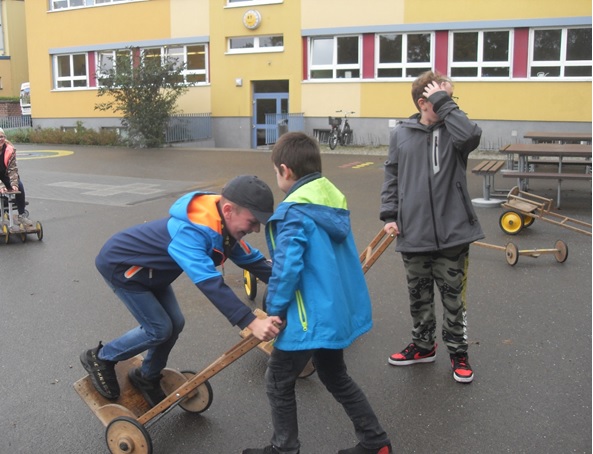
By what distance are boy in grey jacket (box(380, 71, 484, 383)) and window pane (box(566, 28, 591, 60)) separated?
20.4 metres

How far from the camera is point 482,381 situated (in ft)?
13.4

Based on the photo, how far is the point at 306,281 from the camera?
2.85 meters

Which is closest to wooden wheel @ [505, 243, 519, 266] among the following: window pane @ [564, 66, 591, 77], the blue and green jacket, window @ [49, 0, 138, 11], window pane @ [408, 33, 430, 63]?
the blue and green jacket

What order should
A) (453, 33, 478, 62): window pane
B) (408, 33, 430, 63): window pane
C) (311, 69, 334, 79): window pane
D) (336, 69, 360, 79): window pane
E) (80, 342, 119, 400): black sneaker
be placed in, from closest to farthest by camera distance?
(80, 342, 119, 400): black sneaker, (453, 33, 478, 62): window pane, (408, 33, 430, 63): window pane, (336, 69, 360, 79): window pane, (311, 69, 334, 79): window pane

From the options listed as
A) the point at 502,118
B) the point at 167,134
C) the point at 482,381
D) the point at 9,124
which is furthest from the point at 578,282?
the point at 9,124

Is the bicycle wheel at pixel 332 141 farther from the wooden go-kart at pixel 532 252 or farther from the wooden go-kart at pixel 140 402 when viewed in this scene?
the wooden go-kart at pixel 140 402

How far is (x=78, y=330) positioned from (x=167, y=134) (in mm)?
20741

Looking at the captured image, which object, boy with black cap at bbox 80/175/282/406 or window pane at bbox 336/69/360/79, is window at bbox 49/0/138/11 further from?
boy with black cap at bbox 80/175/282/406

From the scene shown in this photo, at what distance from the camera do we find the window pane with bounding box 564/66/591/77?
21.6 m

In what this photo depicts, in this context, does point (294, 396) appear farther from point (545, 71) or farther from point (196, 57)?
point (196, 57)

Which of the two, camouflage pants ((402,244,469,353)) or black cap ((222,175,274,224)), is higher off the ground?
black cap ((222,175,274,224))

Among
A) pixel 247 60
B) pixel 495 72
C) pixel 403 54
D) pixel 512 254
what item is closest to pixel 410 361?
pixel 512 254

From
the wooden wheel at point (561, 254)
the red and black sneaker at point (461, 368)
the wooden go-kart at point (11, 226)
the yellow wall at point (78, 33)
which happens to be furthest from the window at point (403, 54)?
the red and black sneaker at point (461, 368)

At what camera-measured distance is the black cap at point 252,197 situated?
2883 millimetres
